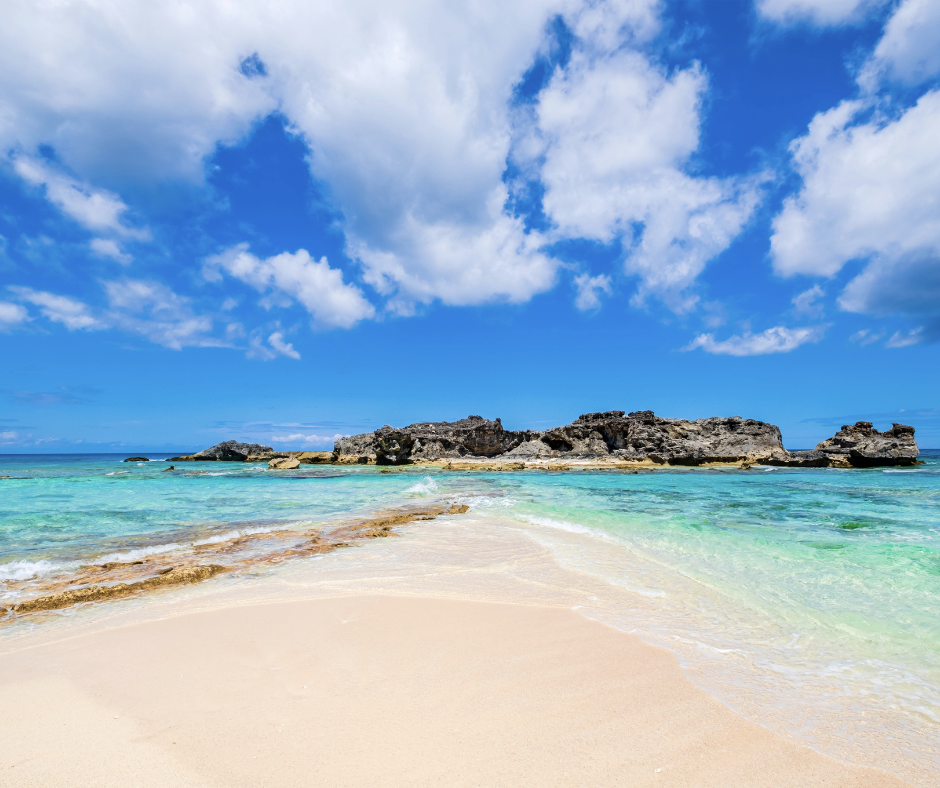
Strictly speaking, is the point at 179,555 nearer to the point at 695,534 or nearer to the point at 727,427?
the point at 695,534

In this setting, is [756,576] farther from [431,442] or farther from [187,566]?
[431,442]

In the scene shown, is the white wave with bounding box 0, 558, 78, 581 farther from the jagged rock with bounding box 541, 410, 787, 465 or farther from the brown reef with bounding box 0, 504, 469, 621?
the jagged rock with bounding box 541, 410, 787, 465

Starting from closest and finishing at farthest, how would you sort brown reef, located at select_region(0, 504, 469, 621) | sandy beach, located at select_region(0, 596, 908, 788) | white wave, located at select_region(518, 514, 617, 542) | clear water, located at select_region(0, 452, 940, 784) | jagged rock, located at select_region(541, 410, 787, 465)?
1. sandy beach, located at select_region(0, 596, 908, 788)
2. clear water, located at select_region(0, 452, 940, 784)
3. brown reef, located at select_region(0, 504, 469, 621)
4. white wave, located at select_region(518, 514, 617, 542)
5. jagged rock, located at select_region(541, 410, 787, 465)

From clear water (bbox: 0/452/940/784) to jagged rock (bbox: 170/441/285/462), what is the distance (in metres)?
58.2

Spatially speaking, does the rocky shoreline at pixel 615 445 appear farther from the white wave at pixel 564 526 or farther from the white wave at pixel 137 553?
the white wave at pixel 137 553

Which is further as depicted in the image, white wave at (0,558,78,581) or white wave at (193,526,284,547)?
white wave at (193,526,284,547)

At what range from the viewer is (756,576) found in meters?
6.05

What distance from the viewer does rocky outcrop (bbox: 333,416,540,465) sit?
178 feet

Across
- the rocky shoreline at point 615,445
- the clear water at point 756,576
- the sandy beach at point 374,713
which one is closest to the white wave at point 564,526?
the clear water at point 756,576

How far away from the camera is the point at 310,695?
9.48 ft

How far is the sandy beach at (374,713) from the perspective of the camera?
2156 mm

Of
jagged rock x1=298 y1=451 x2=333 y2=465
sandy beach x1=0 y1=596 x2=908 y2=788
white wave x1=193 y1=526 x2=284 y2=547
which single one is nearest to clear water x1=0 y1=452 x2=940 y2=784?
white wave x1=193 y1=526 x2=284 y2=547

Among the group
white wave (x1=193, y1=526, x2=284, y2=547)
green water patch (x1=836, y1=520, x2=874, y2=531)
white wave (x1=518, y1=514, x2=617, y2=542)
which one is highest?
green water patch (x1=836, y1=520, x2=874, y2=531)

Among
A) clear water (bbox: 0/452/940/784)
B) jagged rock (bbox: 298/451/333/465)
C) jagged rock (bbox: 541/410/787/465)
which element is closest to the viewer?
clear water (bbox: 0/452/940/784)
